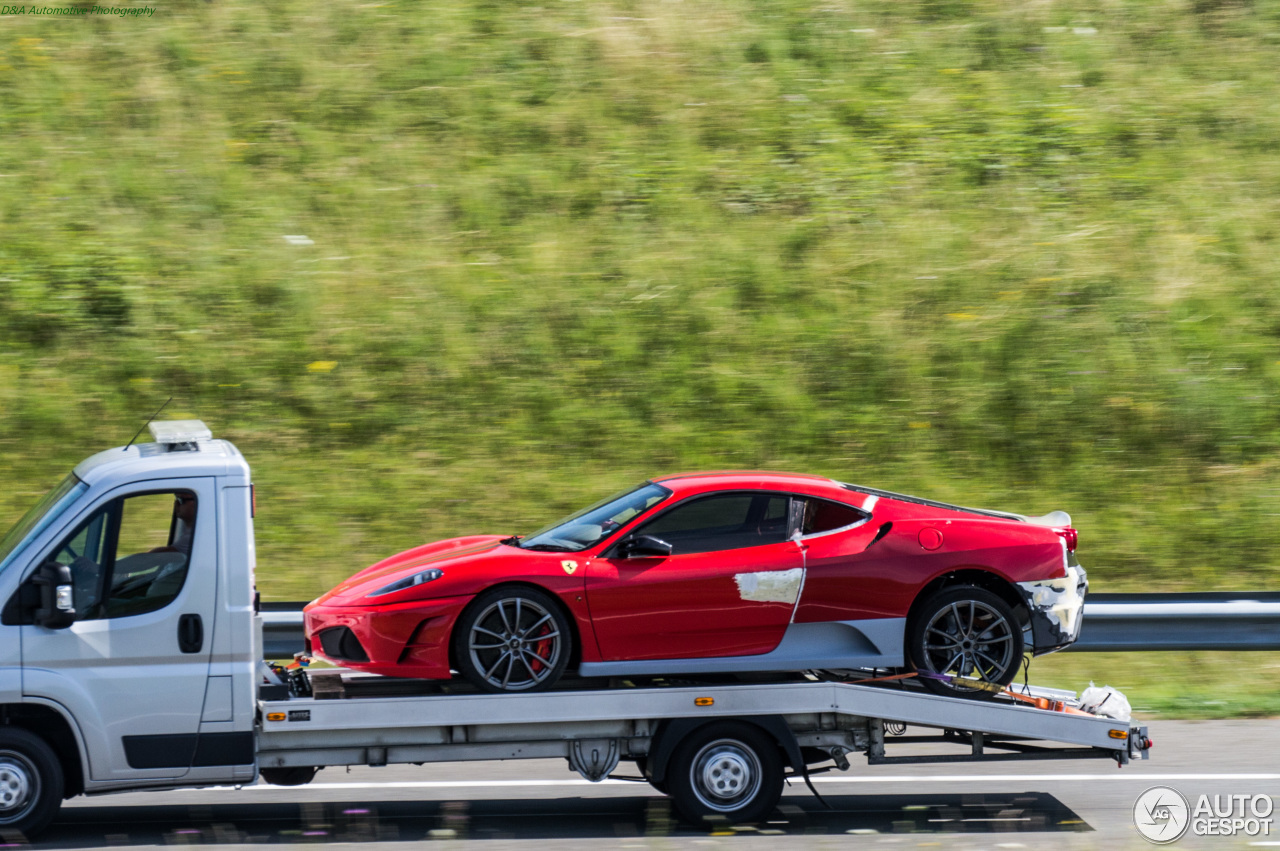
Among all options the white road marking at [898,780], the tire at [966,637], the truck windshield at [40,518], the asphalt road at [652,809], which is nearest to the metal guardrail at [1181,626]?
the asphalt road at [652,809]

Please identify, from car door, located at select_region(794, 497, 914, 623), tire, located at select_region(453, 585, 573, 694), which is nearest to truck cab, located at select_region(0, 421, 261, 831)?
tire, located at select_region(453, 585, 573, 694)

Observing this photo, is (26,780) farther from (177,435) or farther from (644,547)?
(644,547)

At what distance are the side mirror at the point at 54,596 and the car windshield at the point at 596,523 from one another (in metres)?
2.32

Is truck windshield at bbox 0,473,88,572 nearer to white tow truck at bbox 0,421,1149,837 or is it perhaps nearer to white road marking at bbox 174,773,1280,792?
white tow truck at bbox 0,421,1149,837

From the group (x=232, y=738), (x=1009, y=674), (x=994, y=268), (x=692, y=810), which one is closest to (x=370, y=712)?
(x=232, y=738)

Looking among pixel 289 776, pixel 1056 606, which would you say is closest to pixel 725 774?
pixel 1056 606

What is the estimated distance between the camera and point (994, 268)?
541 inches

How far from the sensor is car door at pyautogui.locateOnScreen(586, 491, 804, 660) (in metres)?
6.79

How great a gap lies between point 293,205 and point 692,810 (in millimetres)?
9242

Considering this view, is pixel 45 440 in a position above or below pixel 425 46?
below

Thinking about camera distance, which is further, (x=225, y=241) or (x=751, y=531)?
(x=225, y=241)

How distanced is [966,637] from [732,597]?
51.9 inches

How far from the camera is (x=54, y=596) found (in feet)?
20.1

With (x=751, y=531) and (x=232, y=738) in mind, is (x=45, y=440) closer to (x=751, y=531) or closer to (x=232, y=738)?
(x=232, y=738)
